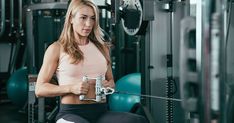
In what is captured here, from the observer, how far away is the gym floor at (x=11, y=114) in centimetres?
437

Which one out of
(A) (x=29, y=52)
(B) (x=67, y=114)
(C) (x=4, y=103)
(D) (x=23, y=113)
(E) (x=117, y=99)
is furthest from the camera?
(C) (x=4, y=103)

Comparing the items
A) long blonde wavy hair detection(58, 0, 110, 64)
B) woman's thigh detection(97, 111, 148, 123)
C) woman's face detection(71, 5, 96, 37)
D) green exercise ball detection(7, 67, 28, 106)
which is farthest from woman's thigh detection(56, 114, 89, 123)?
green exercise ball detection(7, 67, 28, 106)

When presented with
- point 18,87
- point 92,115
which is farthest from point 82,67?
point 18,87

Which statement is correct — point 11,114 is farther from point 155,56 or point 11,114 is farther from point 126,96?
point 155,56

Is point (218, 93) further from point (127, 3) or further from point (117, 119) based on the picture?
point (127, 3)

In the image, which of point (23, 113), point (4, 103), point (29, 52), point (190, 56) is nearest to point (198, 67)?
point (190, 56)

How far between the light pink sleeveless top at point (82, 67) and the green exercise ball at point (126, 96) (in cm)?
128

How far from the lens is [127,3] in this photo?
261cm

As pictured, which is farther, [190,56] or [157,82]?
[157,82]

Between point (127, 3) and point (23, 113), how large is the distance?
2.68 meters

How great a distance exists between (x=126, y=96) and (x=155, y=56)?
712 millimetres

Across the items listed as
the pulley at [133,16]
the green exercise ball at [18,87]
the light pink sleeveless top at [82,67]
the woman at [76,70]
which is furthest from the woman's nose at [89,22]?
the green exercise ball at [18,87]

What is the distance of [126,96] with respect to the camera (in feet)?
10.7

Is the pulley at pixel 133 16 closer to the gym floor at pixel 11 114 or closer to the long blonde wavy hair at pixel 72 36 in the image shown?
the long blonde wavy hair at pixel 72 36
